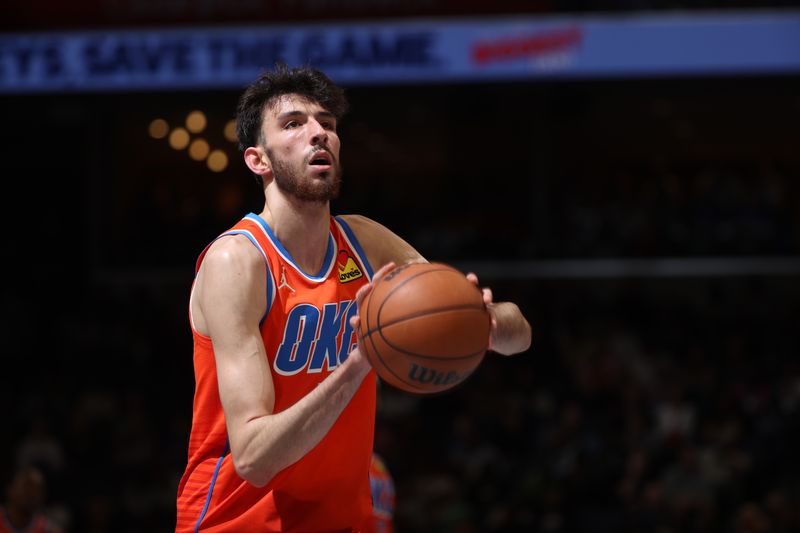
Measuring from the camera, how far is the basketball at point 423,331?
2.99 meters

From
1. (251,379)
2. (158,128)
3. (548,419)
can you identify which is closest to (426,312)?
(251,379)

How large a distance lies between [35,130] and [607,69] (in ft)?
23.2

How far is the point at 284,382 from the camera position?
3412 mm

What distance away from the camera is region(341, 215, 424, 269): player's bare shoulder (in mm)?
3857

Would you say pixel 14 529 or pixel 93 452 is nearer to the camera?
pixel 14 529

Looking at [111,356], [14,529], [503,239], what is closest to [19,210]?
[111,356]

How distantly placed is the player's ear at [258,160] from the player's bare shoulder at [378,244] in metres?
0.40

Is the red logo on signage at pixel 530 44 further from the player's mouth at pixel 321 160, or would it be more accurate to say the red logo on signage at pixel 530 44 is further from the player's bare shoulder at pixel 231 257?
the player's bare shoulder at pixel 231 257

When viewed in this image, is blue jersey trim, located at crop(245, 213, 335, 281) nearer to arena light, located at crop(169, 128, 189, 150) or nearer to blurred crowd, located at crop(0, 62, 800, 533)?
blurred crowd, located at crop(0, 62, 800, 533)

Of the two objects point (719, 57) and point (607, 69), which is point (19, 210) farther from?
point (719, 57)

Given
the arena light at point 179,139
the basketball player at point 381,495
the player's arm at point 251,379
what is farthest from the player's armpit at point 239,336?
the arena light at point 179,139

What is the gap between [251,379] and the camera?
10.2 ft

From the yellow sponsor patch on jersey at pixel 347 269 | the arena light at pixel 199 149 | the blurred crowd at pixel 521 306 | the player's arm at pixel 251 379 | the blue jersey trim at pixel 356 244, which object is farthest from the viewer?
the arena light at pixel 199 149

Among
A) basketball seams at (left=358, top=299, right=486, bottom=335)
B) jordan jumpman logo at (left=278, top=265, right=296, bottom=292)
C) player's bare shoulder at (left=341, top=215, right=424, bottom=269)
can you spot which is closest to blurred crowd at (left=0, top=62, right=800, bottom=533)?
player's bare shoulder at (left=341, top=215, right=424, bottom=269)
